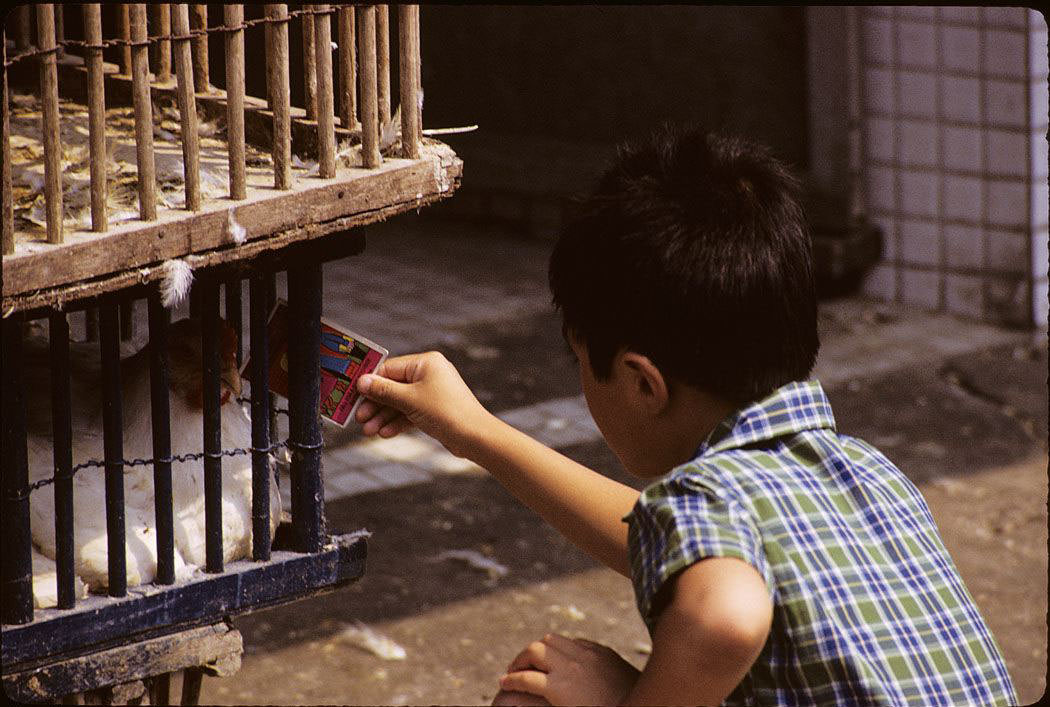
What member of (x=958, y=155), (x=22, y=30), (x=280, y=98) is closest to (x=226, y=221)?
(x=280, y=98)

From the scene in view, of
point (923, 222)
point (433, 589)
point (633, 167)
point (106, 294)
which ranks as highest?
point (633, 167)

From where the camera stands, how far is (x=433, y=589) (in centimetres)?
379

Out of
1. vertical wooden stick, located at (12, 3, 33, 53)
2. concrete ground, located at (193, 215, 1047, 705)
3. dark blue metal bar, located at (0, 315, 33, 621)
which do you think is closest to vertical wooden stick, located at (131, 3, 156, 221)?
dark blue metal bar, located at (0, 315, 33, 621)

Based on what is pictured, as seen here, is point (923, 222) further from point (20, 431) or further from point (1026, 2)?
point (20, 431)

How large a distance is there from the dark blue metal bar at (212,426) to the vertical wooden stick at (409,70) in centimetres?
34

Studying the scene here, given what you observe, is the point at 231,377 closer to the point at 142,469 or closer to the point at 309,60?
the point at 142,469

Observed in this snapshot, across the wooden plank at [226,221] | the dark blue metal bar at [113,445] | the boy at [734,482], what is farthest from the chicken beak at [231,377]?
the boy at [734,482]

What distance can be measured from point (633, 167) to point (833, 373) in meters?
3.64

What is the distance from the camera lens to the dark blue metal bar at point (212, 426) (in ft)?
6.59

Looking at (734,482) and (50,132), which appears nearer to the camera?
(734,482)

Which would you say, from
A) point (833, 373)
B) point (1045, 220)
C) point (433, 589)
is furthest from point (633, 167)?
point (1045, 220)

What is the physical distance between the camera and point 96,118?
1793 mm

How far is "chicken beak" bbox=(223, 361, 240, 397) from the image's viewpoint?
7.23 ft

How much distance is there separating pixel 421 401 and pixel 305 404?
17 cm
